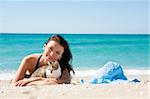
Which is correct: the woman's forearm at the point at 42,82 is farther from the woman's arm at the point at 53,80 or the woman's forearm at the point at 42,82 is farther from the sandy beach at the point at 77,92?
the sandy beach at the point at 77,92

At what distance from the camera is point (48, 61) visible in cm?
690

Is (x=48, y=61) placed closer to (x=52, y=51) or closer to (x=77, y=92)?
(x=52, y=51)

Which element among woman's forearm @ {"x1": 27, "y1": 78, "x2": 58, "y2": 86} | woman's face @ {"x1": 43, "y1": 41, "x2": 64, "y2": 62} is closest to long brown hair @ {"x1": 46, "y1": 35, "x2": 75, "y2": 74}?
woman's face @ {"x1": 43, "y1": 41, "x2": 64, "y2": 62}

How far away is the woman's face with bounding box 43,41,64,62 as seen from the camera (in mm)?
6684

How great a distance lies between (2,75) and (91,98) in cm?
967

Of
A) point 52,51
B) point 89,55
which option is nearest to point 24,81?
point 52,51

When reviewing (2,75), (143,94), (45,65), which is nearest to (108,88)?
(143,94)

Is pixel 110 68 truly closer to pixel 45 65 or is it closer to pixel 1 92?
pixel 45 65

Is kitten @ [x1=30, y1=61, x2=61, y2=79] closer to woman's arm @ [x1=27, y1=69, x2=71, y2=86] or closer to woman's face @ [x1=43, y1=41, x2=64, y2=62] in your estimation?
woman's arm @ [x1=27, y1=69, x2=71, y2=86]

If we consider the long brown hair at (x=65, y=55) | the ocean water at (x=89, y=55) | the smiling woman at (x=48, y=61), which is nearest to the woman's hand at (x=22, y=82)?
the smiling woman at (x=48, y=61)

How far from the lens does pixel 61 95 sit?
6.01m

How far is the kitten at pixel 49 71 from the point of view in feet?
23.0

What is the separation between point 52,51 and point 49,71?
17.8 inches

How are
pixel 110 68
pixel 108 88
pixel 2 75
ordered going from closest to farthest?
pixel 108 88, pixel 110 68, pixel 2 75
